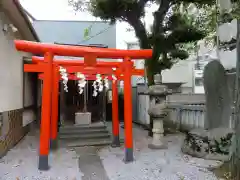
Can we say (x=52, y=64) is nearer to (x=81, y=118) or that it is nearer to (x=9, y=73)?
(x=9, y=73)

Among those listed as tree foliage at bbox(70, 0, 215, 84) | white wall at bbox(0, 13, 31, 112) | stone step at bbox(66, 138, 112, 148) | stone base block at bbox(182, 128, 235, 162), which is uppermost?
tree foliage at bbox(70, 0, 215, 84)

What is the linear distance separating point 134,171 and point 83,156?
1909 mm

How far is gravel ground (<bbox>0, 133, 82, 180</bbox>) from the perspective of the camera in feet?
16.1

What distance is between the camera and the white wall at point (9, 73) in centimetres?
620

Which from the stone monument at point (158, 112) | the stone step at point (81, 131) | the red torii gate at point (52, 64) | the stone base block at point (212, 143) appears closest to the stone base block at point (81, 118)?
the stone step at point (81, 131)

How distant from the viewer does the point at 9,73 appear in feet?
22.7

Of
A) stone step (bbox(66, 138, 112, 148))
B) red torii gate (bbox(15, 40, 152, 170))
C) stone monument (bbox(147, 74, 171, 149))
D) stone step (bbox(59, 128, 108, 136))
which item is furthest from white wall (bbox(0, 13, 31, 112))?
stone monument (bbox(147, 74, 171, 149))

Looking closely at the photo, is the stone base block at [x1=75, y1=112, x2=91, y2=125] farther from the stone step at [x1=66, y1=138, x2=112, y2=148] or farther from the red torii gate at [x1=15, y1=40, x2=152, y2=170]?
the red torii gate at [x1=15, y1=40, x2=152, y2=170]

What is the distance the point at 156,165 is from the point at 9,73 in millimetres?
4780

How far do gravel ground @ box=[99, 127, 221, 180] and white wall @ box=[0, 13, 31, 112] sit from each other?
9.98 ft

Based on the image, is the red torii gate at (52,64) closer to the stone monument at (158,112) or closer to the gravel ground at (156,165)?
the gravel ground at (156,165)

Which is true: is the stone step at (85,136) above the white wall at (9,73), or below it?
below

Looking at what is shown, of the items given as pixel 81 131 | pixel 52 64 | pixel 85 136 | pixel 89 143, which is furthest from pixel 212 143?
pixel 81 131

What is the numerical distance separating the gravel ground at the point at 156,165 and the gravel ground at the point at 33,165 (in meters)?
Answer: 0.81
